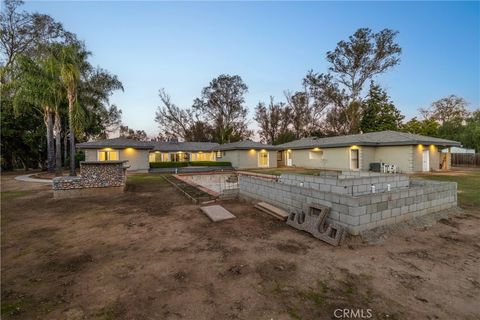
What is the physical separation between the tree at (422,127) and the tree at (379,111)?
315 cm

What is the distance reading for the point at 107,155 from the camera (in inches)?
842

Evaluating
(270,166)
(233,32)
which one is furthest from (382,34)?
(270,166)

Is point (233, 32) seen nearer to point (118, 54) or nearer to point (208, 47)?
point (208, 47)

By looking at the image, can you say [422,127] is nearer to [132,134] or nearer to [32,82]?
[32,82]

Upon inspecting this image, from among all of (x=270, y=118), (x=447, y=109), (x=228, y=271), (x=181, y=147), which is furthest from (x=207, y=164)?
(x=447, y=109)

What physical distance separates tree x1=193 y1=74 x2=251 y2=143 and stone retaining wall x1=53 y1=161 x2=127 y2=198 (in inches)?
1158

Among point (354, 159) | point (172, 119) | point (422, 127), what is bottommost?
point (354, 159)

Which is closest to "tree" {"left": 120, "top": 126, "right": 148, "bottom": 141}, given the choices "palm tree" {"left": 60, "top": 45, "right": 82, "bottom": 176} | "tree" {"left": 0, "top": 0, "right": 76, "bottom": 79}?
"tree" {"left": 0, "top": 0, "right": 76, "bottom": 79}

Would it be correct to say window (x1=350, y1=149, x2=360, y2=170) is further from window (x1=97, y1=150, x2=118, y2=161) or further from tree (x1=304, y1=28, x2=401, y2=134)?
window (x1=97, y1=150, x2=118, y2=161)

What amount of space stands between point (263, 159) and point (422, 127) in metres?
26.9

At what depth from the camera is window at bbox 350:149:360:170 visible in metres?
20.0

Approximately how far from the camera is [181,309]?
268 cm

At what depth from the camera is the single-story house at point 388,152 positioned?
58.4 ft

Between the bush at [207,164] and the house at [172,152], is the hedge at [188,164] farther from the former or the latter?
the house at [172,152]
